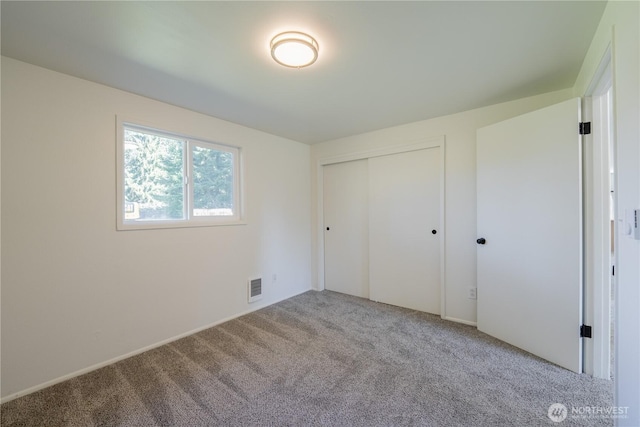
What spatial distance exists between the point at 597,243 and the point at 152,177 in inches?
146

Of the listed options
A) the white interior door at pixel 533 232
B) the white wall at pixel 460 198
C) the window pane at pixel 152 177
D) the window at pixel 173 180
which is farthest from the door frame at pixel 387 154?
the window pane at pixel 152 177

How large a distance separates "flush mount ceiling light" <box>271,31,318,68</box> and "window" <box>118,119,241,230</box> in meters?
1.56

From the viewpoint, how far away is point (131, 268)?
220 cm

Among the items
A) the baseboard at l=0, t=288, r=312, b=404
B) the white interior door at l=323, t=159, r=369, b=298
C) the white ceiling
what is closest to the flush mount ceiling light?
the white ceiling

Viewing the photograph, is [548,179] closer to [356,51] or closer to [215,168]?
[356,51]

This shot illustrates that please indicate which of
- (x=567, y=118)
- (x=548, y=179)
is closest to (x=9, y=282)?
(x=548, y=179)

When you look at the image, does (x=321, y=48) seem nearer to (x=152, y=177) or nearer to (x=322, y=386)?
(x=152, y=177)

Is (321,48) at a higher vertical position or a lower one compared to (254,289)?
higher

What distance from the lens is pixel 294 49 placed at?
156 cm

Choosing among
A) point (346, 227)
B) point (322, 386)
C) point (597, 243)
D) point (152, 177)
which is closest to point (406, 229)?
point (346, 227)

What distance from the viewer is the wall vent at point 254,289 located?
10.3 ft

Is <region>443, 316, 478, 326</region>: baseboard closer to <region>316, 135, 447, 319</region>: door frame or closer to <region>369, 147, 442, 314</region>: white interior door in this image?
<region>316, 135, 447, 319</region>: door frame

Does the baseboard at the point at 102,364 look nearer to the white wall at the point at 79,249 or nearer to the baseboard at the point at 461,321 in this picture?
the white wall at the point at 79,249

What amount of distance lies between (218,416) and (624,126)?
2602 mm
